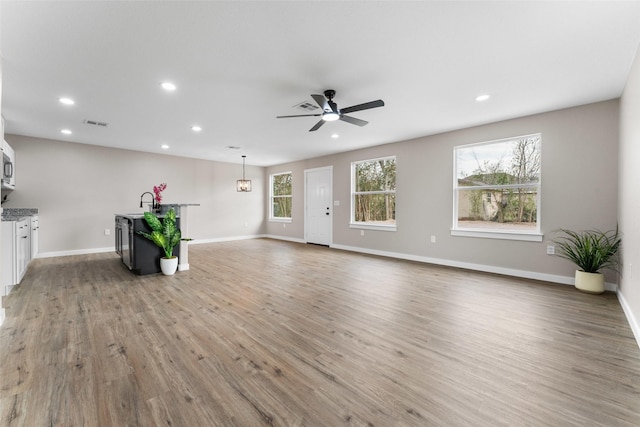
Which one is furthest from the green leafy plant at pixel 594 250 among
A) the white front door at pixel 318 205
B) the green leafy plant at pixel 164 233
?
the green leafy plant at pixel 164 233

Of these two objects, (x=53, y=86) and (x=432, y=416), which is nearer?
(x=432, y=416)

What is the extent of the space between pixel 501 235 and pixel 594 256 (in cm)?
112

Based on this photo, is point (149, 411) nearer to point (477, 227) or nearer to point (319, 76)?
point (319, 76)

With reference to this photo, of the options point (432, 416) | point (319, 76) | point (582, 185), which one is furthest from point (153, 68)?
point (582, 185)

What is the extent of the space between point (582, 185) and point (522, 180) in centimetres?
70

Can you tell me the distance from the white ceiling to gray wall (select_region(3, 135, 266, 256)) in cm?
171

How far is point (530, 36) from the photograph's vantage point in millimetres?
2240

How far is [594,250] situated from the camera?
11.3 ft

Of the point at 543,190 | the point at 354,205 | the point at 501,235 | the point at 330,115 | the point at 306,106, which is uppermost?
the point at 306,106

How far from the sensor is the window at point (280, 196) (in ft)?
29.2

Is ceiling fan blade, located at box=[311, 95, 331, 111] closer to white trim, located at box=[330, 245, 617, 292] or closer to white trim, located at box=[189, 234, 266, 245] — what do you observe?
white trim, located at box=[330, 245, 617, 292]

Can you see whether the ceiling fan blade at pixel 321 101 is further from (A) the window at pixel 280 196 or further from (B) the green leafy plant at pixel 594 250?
(A) the window at pixel 280 196

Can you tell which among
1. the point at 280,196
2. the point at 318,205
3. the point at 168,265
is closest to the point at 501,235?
the point at 318,205

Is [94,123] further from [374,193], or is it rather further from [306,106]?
[374,193]
